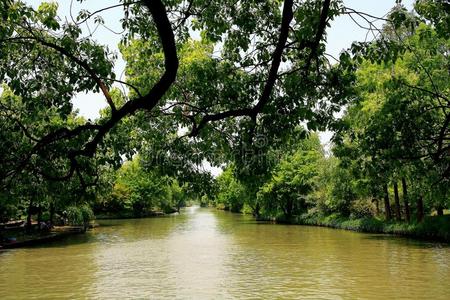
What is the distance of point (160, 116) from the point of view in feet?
34.0

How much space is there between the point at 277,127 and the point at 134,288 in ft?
42.6

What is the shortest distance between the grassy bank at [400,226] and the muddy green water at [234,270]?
1.68m

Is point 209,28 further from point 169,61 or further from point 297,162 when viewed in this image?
point 297,162

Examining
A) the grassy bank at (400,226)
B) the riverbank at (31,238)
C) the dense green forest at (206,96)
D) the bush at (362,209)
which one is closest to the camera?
the dense green forest at (206,96)

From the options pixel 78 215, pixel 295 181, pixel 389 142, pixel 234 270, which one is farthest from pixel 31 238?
pixel 295 181

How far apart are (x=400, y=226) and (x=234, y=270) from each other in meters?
18.8

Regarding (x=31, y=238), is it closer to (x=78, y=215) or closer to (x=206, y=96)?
(x=78, y=215)

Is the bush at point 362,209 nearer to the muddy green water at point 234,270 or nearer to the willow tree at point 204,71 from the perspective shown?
the muddy green water at point 234,270

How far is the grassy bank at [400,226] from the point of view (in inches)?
1243

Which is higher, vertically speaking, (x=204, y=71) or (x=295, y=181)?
(x=295, y=181)

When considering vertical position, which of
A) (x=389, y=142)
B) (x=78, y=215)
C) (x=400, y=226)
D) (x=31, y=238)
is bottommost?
(x=31, y=238)

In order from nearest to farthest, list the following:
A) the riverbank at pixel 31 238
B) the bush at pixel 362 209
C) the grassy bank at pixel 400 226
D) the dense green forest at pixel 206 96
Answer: the dense green forest at pixel 206 96 → the grassy bank at pixel 400 226 → the riverbank at pixel 31 238 → the bush at pixel 362 209

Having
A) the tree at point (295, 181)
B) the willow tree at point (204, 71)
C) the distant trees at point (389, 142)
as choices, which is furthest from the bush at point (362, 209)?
the willow tree at point (204, 71)

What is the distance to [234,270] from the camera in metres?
22.7
